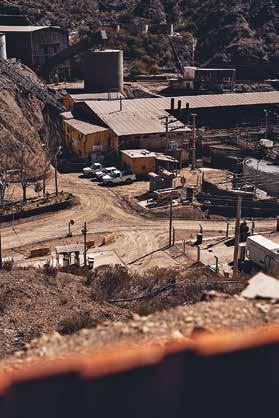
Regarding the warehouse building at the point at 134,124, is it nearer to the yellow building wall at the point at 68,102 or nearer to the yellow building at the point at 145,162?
the yellow building wall at the point at 68,102

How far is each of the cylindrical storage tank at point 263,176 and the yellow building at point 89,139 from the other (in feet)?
25.5

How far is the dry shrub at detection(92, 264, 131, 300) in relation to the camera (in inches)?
469

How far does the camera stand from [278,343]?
5.19 meters

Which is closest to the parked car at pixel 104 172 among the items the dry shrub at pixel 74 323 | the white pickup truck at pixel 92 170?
the white pickup truck at pixel 92 170

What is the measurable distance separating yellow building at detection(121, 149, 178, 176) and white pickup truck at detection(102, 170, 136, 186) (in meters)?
0.70

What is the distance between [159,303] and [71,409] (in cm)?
630

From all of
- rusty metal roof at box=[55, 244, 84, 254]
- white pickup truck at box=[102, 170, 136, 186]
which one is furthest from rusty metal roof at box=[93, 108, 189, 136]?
rusty metal roof at box=[55, 244, 84, 254]

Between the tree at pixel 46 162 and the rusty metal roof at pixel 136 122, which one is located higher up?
the rusty metal roof at pixel 136 122

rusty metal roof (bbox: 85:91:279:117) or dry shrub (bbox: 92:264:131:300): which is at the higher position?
rusty metal roof (bbox: 85:91:279:117)

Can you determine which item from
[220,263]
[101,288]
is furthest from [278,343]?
[220,263]

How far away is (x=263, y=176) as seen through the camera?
2384 cm

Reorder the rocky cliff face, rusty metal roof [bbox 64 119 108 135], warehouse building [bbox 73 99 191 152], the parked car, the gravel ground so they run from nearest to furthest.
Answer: the gravel ground → the parked car → the rocky cliff face → warehouse building [bbox 73 99 191 152] → rusty metal roof [bbox 64 119 108 135]

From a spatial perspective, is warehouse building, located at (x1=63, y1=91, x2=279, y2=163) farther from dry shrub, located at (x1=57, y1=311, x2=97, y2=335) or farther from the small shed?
dry shrub, located at (x1=57, y1=311, x2=97, y2=335)

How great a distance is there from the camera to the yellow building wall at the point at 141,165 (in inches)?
1033
